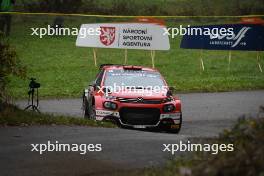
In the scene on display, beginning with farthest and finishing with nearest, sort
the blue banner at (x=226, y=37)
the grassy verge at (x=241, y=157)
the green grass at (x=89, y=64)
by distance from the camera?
the blue banner at (x=226, y=37) < the green grass at (x=89, y=64) < the grassy verge at (x=241, y=157)

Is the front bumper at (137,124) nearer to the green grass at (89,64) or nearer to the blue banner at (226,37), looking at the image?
the green grass at (89,64)

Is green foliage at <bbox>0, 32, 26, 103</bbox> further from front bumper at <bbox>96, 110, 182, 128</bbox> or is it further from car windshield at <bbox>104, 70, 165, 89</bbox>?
car windshield at <bbox>104, 70, 165, 89</bbox>

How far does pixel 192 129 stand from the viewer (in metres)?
16.8

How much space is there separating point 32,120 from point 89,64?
17258 millimetres

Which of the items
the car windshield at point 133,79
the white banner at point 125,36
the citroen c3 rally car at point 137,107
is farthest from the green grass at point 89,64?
the citroen c3 rally car at point 137,107

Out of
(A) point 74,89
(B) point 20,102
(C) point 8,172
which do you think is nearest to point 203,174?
(C) point 8,172

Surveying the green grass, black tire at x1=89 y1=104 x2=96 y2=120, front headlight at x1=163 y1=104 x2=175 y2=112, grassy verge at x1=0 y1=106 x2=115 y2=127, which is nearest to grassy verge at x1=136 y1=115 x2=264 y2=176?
grassy verge at x1=0 y1=106 x2=115 y2=127

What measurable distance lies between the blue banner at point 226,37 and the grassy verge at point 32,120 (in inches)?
538

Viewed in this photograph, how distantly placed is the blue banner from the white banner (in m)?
1.89

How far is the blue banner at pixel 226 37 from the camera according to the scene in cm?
2798

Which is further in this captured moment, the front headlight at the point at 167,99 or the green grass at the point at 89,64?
the green grass at the point at 89,64

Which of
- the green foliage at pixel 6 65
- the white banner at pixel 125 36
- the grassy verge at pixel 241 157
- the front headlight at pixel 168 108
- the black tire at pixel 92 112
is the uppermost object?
the white banner at pixel 125 36

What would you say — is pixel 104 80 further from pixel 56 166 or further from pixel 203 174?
pixel 203 174

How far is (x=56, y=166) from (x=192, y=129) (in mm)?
7160
